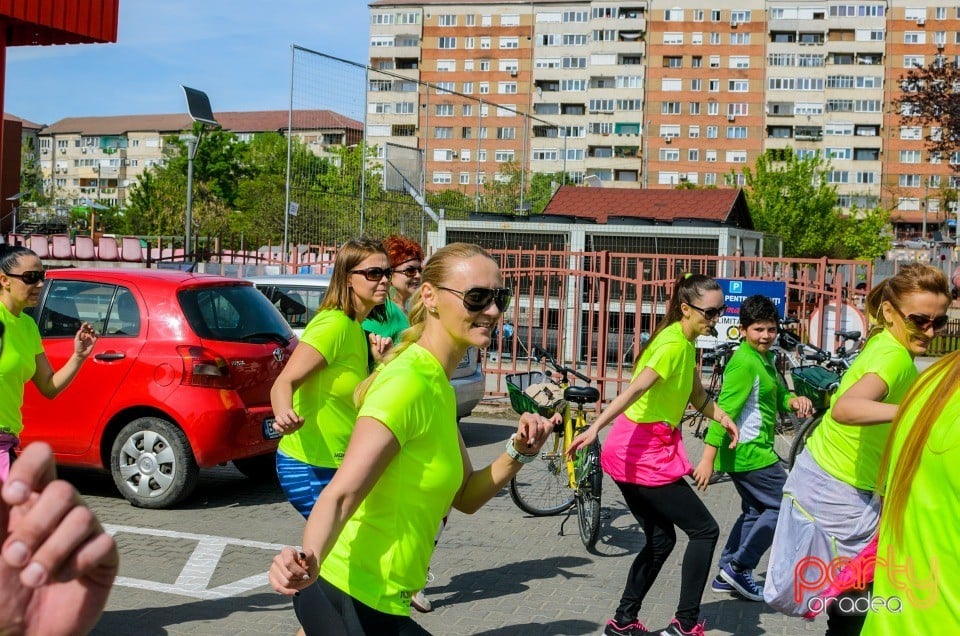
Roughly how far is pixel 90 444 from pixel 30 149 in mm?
93178

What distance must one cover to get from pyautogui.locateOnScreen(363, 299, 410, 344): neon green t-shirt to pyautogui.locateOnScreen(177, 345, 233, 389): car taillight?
2195 mm

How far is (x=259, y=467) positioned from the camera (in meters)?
9.38

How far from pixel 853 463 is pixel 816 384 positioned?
5.30 meters

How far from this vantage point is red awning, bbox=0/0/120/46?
1390 cm

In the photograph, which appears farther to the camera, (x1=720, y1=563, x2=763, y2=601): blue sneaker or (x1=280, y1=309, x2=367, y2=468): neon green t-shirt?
(x1=720, y1=563, x2=763, y2=601): blue sneaker

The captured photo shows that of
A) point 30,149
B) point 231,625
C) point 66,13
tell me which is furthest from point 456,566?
point 30,149

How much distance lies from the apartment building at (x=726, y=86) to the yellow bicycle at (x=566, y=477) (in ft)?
282

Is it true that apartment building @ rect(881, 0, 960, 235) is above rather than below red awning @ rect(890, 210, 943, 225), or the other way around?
above

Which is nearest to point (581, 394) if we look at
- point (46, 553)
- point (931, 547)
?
point (931, 547)

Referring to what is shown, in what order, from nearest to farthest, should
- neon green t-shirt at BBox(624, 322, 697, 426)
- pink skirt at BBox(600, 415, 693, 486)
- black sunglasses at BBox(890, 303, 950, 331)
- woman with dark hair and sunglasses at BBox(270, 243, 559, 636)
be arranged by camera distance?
woman with dark hair and sunglasses at BBox(270, 243, 559, 636) → black sunglasses at BBox(890, 303, 950, 331) → pink skirt at BBox(600, 415, 693, 486) → neon green t-shirt at BBox(624, 322, 697, 426)

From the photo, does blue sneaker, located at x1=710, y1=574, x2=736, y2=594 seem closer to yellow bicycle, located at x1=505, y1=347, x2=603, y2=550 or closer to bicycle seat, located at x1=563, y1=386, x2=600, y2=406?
yellow bicycle, located at x1=505, y1=347, x2=603, y2=550

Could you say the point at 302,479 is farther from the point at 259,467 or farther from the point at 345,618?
the point at 259,467

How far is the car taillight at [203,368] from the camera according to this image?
7930mm

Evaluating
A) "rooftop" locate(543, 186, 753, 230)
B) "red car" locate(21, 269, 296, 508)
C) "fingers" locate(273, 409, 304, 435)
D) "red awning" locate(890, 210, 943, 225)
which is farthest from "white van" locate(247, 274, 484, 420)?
"red awning" locate(890, 210, 943, 225)
